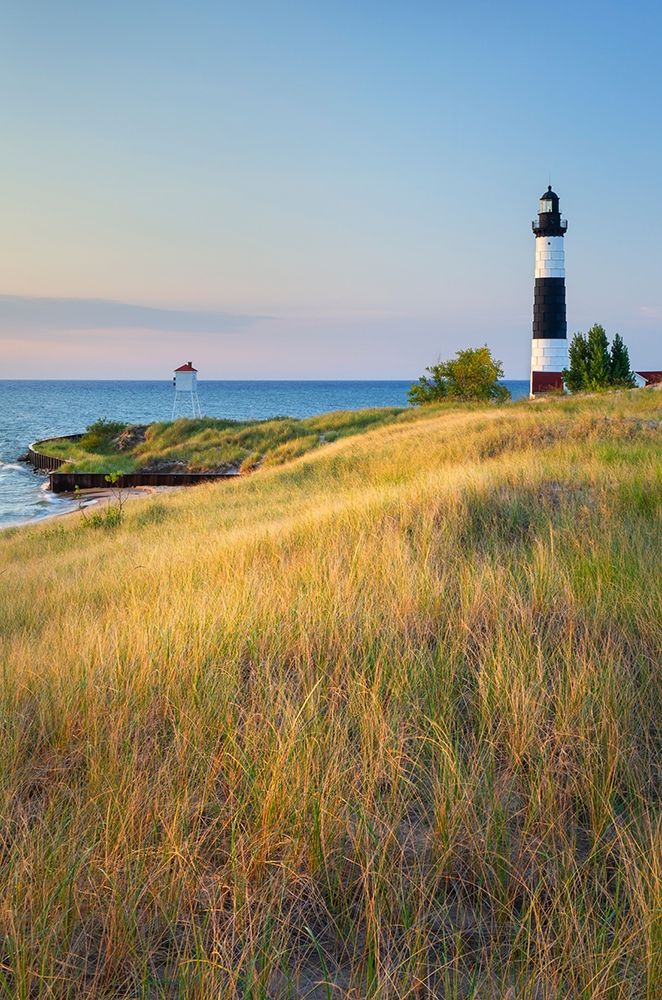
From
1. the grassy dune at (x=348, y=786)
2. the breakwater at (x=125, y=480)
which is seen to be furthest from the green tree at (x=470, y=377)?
the grassy dune at (x=348, y=786)

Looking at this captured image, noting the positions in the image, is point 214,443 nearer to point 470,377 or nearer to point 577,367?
point 470,377

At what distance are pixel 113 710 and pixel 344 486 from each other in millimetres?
9766

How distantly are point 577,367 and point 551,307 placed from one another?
16.2ft

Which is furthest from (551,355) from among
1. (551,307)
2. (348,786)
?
(348,786)

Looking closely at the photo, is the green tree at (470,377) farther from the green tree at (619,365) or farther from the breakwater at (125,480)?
the breakwater at (125,480)

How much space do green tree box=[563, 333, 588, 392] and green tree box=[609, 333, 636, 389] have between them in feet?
4.83

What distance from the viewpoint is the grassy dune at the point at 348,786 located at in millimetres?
1929

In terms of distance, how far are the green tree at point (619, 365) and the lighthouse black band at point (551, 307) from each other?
4.18 m

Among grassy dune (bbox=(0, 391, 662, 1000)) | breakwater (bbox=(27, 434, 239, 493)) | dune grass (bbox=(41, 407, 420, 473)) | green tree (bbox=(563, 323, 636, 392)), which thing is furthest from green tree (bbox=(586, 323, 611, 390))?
grassy dune (bbox=(0, 391, 662, 1000))

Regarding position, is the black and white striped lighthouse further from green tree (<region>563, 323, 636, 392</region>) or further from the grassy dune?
the grassy dune

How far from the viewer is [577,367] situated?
43469mm

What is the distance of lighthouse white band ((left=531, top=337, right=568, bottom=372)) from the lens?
4075cm

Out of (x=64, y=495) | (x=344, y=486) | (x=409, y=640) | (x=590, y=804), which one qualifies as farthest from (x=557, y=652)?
(x=64, y=495)

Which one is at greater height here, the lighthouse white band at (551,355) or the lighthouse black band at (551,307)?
the lighthouse black band at (551,307)
